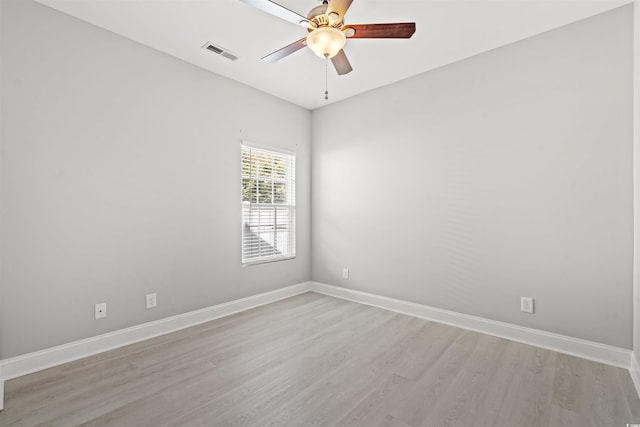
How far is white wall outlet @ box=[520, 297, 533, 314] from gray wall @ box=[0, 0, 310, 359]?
9.62 ft

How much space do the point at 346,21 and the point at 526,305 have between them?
117 inches

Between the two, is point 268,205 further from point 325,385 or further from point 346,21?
point 325,385

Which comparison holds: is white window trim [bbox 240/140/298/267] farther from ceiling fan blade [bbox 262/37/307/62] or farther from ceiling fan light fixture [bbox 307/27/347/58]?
ceiling fan light fixture [bbox 307/27/347/58]

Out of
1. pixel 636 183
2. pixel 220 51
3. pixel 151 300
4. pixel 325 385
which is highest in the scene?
pixel 220 51

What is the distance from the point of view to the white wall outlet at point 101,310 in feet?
8.28

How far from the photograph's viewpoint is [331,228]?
4312mm

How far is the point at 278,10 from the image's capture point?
183 centimetres

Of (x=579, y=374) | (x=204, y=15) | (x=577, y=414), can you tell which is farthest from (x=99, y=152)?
(x=579, y=374)

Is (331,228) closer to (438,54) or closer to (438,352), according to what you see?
(438,352)

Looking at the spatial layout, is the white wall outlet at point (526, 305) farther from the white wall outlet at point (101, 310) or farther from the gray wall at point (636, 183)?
the white wall outlet at point (101, 310)

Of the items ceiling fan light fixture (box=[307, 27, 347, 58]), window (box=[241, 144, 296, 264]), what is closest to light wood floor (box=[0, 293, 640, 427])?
window (box=[241, 144, 296, 264])

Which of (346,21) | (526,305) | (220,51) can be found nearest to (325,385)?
(526,305)

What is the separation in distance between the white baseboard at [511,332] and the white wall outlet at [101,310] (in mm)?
2703

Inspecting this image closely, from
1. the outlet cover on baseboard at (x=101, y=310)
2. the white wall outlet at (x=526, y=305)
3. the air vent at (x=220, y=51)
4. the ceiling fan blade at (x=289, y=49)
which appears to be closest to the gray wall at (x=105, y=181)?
the outlet cover on baseboard at (x=101, y=310)
